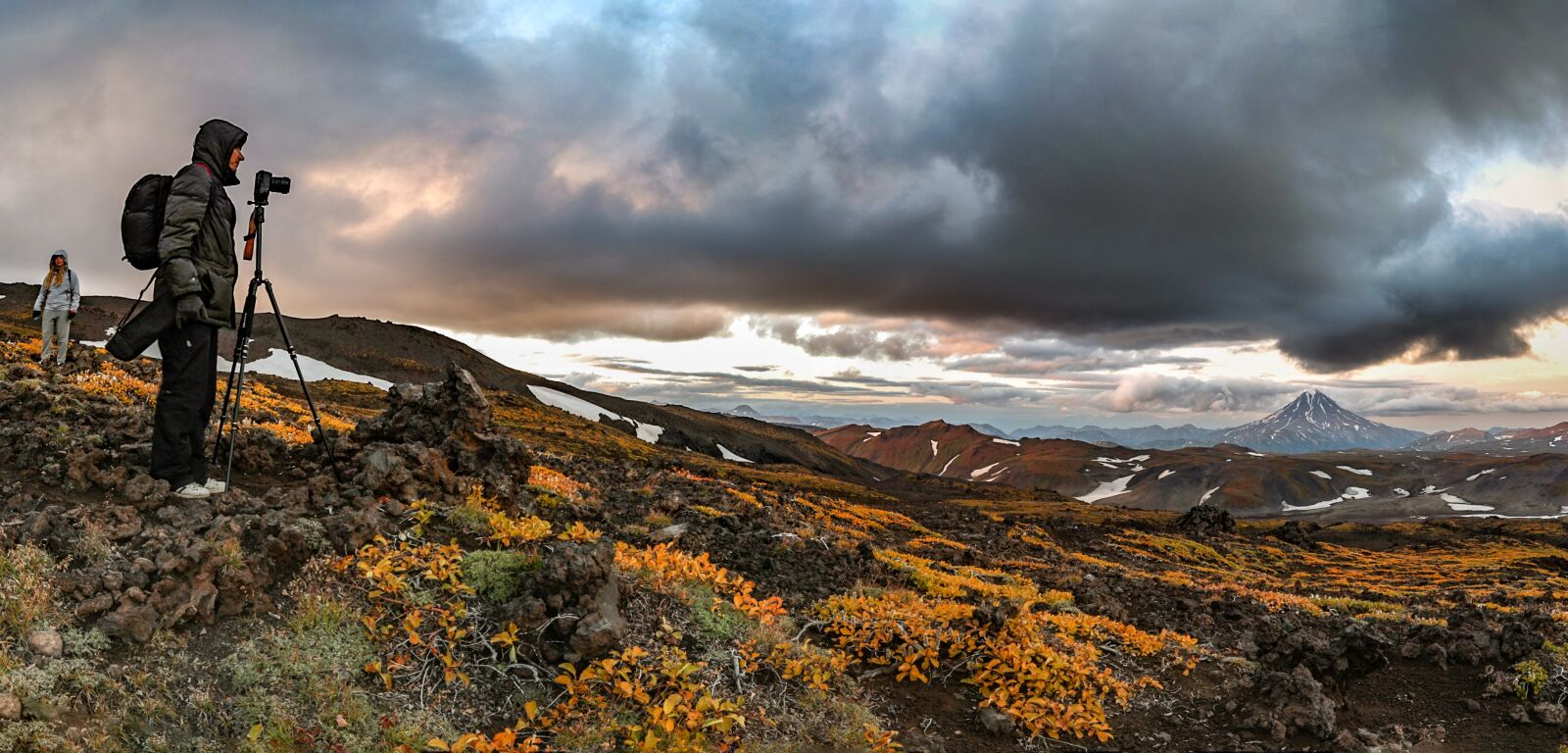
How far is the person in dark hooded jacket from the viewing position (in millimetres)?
8258

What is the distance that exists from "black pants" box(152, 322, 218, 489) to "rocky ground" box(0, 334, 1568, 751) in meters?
0.49

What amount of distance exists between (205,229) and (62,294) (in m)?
17.3

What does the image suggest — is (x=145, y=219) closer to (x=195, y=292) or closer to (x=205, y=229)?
(x=205, y=229)

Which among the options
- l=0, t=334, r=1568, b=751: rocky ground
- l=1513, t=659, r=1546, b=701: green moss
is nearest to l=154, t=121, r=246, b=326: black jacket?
l=0, t=334, r=1568, b=751: rocky ground

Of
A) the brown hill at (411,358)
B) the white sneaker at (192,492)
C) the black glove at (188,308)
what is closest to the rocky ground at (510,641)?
the white sneaker at (192,492)

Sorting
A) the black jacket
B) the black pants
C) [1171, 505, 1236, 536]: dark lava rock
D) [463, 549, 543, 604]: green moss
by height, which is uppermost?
the black jacket

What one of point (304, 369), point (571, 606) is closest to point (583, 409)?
point (304, 369)

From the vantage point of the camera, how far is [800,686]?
7.84 m

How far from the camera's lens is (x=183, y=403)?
868 cm

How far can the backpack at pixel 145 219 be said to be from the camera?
848 centimetres

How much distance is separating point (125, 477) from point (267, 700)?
5125 mm

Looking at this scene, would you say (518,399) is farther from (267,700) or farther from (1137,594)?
(267,700)

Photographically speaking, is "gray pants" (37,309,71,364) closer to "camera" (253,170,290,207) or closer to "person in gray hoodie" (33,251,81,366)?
"person in gray hoodie" (33,251,81,366)

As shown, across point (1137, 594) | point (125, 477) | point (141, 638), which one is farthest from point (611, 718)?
point (1137, 594)
